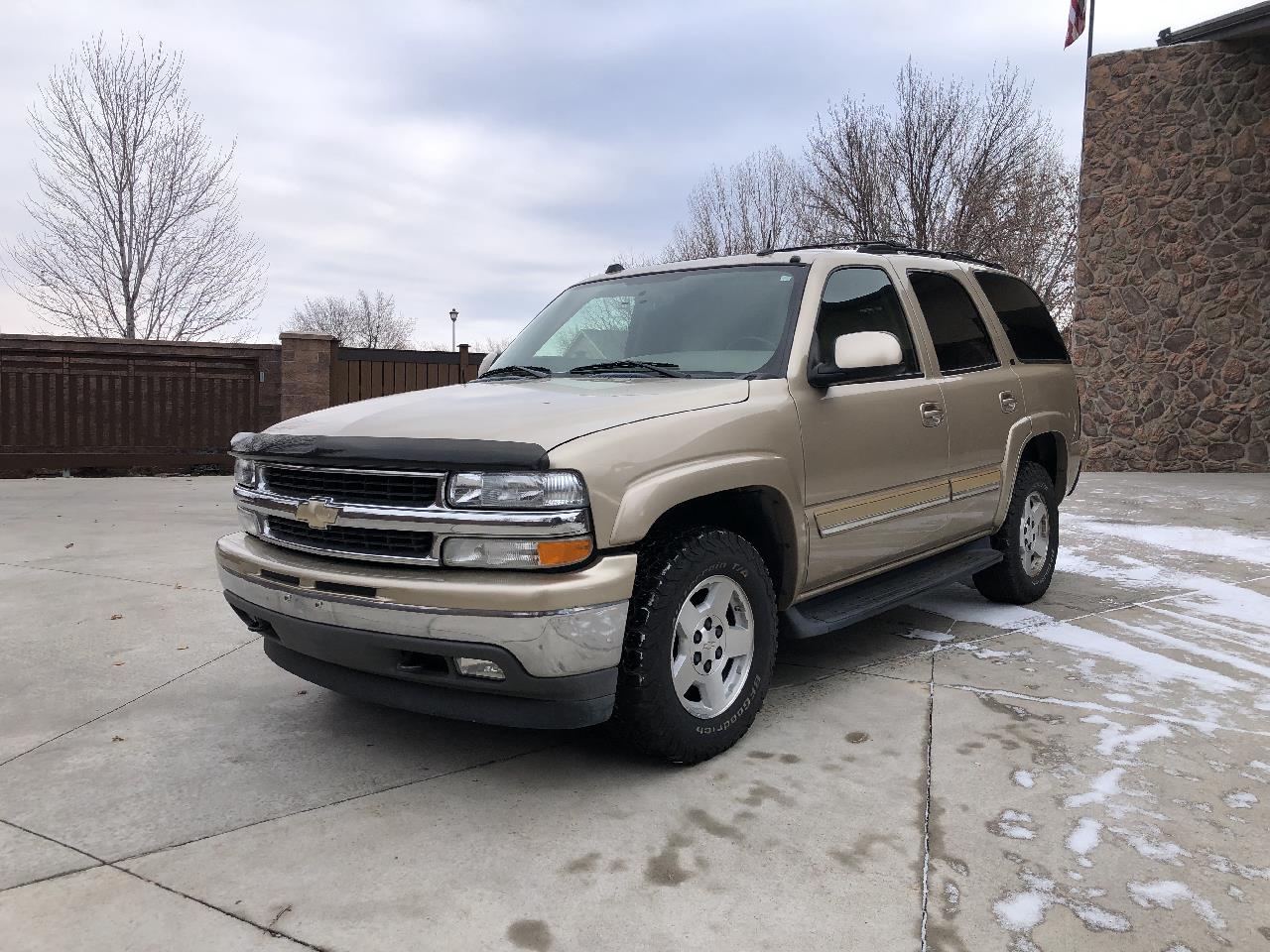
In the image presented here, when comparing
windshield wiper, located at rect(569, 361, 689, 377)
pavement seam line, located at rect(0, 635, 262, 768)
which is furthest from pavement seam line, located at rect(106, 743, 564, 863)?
windshield wiper, located at rect(569, 361, 689, 377)

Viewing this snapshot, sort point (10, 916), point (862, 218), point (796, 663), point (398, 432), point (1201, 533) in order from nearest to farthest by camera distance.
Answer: point (10, 916) < point (398, 432) < point (796, 663) < point (1201, 533) < point (862, 218)

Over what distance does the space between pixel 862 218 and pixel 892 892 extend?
23.9 metres

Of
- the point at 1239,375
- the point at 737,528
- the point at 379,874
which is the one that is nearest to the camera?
the point at 379,874

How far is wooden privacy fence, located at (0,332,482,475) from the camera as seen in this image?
13.3 meters

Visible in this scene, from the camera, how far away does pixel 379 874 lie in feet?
8.36

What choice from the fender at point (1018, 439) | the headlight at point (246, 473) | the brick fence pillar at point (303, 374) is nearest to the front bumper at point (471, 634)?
the headlight at point (246, 473)

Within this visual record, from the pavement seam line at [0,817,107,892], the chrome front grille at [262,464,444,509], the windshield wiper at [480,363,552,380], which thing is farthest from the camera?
the windshield wiper at [480,363,552,380]

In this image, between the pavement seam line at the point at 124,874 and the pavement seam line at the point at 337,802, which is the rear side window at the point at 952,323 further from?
the pavement seam line at the point at 124,874

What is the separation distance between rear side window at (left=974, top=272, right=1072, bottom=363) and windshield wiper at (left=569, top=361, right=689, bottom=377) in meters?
2.42

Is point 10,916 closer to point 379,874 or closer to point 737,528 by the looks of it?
point 379,874

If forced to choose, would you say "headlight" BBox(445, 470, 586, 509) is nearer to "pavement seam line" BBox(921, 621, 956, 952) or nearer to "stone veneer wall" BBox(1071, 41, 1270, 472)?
"pavement seam line" BBox(921, 621, 956, 952)

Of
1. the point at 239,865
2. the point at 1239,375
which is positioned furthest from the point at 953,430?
the point at 1239,375

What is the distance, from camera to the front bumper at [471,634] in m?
2.72

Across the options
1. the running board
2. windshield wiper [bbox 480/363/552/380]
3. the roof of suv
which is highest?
the roof of suv
